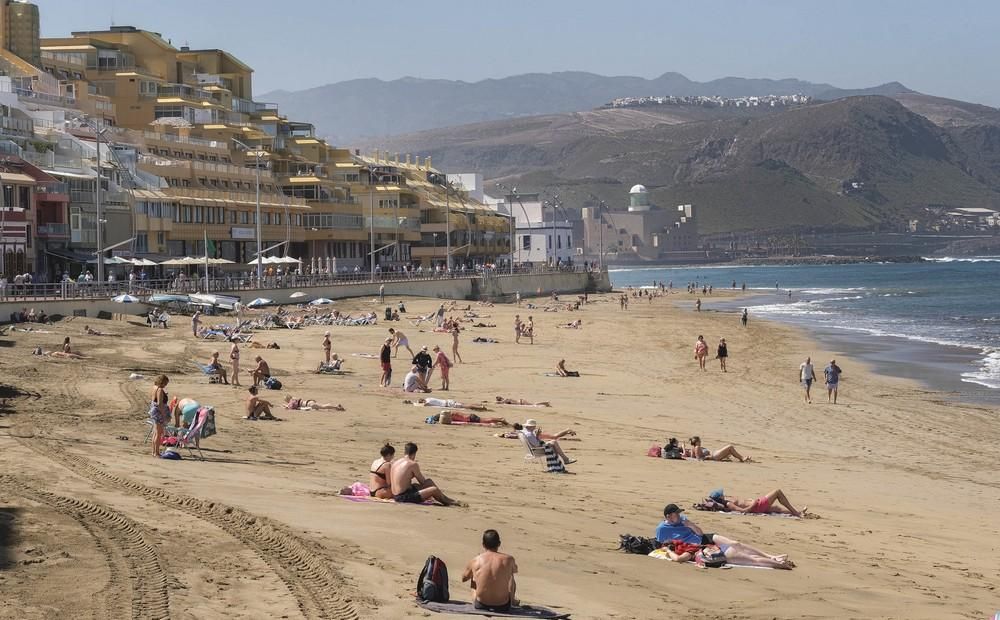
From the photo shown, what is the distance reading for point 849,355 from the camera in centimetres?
4941

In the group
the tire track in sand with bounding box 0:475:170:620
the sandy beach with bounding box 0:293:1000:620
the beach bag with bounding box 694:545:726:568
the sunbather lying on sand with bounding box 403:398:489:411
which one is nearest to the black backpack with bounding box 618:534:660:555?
the sandy beach with bounding box 0:293:1000:620

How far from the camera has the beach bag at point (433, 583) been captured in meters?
11.2

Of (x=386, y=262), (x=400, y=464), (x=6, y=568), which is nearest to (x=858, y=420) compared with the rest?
(x=400, y=464)

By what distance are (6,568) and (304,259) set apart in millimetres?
79144

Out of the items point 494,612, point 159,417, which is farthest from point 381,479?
point 494,612

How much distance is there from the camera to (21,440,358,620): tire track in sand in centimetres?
1079

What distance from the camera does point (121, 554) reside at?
1153cm

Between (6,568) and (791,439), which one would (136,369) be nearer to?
(791,439)

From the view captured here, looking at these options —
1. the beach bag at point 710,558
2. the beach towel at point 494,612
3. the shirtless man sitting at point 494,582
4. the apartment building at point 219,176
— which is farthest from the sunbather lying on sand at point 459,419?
the apartment building at point 219,176

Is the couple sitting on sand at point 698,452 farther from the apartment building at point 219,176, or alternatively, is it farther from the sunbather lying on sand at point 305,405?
the apartment building at point 219,176

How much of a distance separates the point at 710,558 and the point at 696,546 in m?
0.32

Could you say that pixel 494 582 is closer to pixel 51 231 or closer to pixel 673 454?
pixel 673 454

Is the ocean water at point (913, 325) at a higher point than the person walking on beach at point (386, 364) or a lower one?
lower

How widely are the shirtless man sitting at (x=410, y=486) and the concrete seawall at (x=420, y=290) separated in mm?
29487
